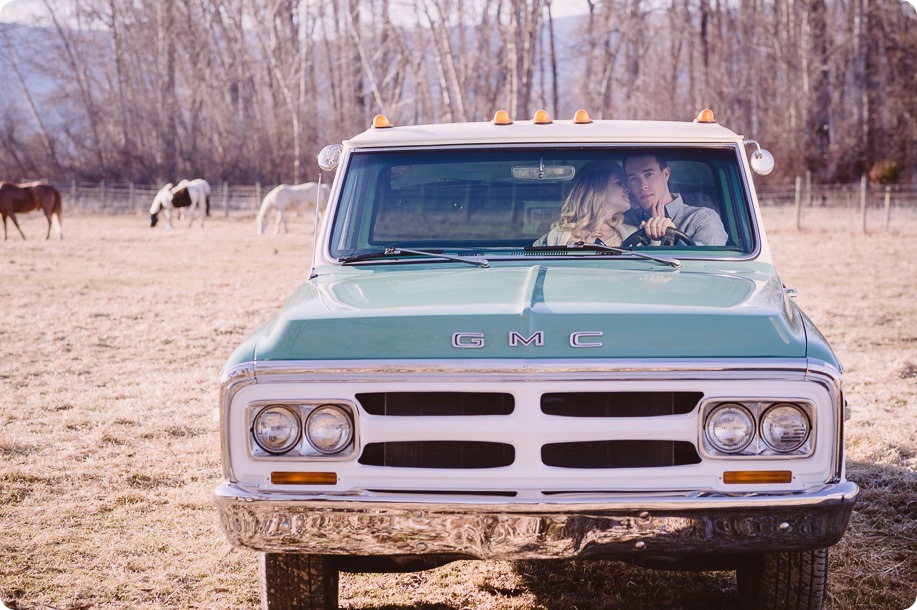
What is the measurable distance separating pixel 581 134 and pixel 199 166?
42.5 metres

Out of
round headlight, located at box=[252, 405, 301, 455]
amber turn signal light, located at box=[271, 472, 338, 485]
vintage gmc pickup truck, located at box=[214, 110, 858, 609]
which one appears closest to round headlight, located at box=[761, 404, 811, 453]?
vintage gmc pickup truck, located at box=[214, 110, 858, 609]

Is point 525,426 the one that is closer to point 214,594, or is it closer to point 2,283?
point 214,594

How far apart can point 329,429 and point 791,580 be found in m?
1.69

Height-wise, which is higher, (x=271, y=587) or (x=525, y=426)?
(x=525, y=426)

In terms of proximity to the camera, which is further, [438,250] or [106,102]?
[106,102]

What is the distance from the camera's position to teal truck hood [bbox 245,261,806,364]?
3.09 metres

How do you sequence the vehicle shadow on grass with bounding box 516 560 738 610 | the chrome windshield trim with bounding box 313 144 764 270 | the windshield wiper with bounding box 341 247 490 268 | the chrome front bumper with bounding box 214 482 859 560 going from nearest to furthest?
the chrome front bumper with bounding box 214 482 859 560, the windshield wiper with bounding box 341 247 490 268, the vehicle shadow on grass with bounding box 516 560 738 610, the chrome windshield trim with bounding box 313 144 764 270

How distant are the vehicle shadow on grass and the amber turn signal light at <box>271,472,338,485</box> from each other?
1.46m

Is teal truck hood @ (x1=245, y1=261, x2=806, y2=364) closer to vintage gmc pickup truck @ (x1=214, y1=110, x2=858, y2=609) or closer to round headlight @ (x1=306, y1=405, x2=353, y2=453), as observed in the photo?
vintage gmc pickup truck @ (x1=214, y1=110, x2=858, y2=609)

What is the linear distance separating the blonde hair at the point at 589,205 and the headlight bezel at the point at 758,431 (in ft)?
4.84

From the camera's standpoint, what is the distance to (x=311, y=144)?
4519 cm

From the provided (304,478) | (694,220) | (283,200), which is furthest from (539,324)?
(283,200)

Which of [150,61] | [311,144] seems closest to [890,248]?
[311,144]

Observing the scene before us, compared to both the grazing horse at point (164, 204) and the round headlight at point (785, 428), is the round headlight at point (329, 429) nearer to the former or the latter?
the round headlight at point (785, 428)
